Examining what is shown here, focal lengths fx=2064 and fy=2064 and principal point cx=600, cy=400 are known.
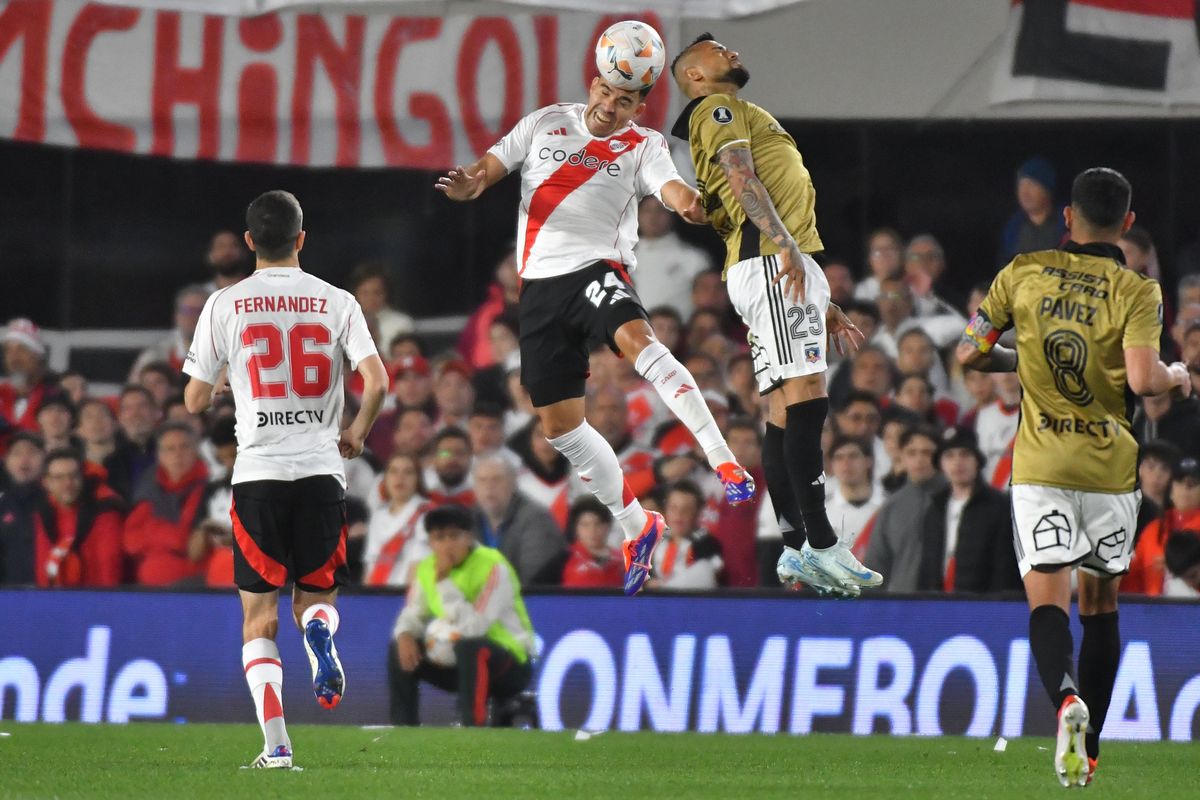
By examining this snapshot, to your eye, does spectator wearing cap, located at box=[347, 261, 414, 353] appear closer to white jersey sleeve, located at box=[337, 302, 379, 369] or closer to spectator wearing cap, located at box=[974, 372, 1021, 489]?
spectator wearing cap, located at box=[974, 372, 1021, 489]

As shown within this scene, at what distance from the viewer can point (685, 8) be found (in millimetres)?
15445

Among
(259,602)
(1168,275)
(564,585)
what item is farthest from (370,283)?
(259,602)

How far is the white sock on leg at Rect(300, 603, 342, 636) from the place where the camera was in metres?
8.97

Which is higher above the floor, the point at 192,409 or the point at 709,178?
the point at 709,178

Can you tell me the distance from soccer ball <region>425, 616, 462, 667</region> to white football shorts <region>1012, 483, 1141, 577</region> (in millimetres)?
5631

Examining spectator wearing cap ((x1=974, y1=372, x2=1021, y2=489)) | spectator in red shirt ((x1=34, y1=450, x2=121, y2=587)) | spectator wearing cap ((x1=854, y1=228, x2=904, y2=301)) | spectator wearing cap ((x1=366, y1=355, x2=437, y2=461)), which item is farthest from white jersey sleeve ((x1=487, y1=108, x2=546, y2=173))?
spectator in red shirt ((x1=34, y1=450, x2=121, y2=587))

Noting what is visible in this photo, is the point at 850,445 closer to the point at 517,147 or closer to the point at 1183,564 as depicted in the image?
the point at 1183,564

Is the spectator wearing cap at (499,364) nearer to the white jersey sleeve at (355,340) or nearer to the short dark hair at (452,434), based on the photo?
the short dark hair at (452,434)

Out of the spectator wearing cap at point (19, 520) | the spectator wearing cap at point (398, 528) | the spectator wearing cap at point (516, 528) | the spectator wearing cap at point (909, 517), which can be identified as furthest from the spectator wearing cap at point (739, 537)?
the spectator wearing cap at point (19, 520)

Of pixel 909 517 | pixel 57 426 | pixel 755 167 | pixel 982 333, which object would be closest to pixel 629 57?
pixel 755 167

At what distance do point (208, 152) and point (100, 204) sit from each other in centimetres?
327

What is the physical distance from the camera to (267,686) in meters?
9.03

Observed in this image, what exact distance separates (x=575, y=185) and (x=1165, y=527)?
496cm

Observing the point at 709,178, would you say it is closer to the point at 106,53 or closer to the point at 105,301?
the point at 106,53
